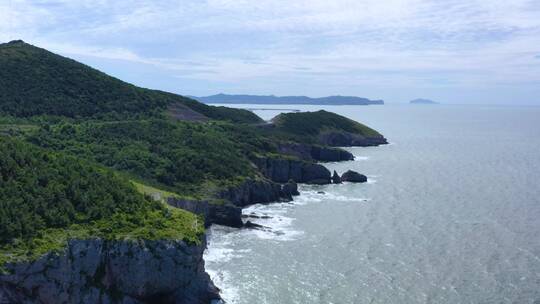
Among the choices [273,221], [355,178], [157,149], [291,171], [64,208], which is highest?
[157,149]

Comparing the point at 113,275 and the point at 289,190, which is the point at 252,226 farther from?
the point at 113,275

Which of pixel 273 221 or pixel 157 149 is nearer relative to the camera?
pixel 273 221

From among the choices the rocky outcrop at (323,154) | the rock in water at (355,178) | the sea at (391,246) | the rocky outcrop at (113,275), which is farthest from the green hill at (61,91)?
the rocky outcrop at (113,275)

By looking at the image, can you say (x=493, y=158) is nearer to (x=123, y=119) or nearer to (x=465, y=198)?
(x=465, y=198)

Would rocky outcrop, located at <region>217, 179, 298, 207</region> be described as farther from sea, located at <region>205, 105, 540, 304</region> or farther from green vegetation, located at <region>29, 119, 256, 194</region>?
green vegetation, located at <region>29, 119, 256, 194</region>

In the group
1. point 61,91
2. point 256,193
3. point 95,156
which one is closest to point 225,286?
point 256,193

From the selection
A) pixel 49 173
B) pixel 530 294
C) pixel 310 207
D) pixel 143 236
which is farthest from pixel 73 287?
pixel 310 207
